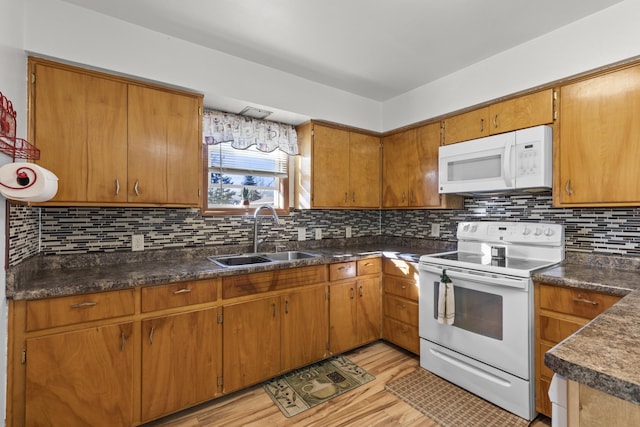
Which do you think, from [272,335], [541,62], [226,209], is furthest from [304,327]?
[541,62]

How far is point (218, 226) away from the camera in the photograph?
2.56m

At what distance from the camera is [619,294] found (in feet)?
4.92

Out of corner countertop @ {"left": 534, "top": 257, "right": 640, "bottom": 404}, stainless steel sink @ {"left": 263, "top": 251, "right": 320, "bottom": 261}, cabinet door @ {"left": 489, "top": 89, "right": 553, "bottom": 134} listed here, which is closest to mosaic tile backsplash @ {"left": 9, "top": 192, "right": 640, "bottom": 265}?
stainless steel sink @ {"left": 263, "top": 251, "right": 320, "bottom": 261}

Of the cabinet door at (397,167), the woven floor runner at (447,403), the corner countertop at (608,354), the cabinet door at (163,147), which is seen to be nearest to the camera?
the corner countertop at (608,354)

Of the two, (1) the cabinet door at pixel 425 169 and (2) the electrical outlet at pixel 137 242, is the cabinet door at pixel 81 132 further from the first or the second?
(1) the cabinet door at pixel 425 169

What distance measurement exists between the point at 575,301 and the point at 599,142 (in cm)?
99

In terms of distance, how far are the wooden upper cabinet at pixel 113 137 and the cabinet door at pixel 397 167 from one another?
6.23 feet

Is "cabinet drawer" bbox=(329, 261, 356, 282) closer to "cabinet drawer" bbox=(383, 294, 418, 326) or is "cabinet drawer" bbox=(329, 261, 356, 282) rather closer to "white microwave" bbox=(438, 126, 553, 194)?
"cabinet drawer" bbox=(383, 294, 418, 326)

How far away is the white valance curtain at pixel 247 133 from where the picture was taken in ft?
8.12

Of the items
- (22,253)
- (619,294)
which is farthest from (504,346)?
(22,253)

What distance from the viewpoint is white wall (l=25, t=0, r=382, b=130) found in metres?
1.71

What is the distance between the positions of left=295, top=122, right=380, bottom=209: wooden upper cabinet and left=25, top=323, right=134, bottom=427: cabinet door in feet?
5.74

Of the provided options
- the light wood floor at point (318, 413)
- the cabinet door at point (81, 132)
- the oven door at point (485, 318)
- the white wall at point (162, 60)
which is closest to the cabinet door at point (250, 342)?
the light wood floor at point (318, 413)

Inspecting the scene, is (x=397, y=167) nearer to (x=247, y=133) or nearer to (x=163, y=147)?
(x=247, y=133)
